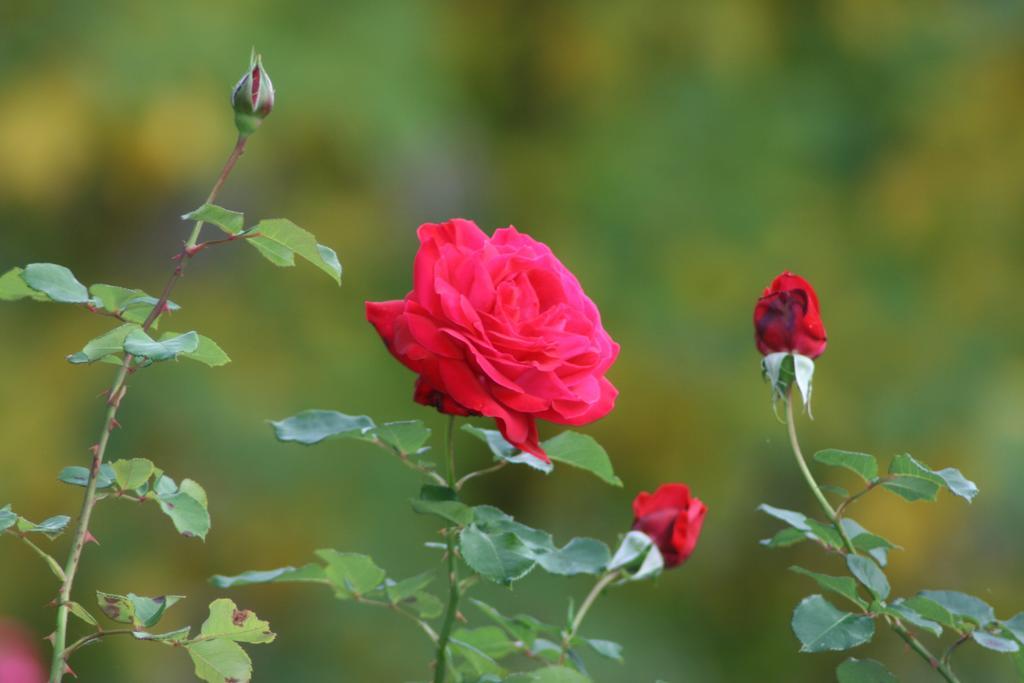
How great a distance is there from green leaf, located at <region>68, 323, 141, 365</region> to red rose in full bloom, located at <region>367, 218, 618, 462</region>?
0.41ft

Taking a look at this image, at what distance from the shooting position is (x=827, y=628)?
2.18 ft

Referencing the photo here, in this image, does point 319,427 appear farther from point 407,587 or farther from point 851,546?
point 851,546

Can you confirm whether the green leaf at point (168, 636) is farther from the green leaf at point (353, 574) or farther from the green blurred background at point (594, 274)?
the green blurred background at point (594, 274)

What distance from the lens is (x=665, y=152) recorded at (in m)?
2.48

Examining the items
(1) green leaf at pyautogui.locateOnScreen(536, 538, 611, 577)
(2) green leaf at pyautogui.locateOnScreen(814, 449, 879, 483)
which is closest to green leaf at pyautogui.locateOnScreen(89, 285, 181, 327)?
(1) green leaf at pyautogui.locateOnScreen(536, 538, 611, 577)

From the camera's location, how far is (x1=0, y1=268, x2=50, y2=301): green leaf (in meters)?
0.61

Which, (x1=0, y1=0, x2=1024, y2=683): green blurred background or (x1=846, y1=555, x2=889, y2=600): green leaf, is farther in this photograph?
(x1=0, y1=0, x2=1024, y2=683): green blurred background

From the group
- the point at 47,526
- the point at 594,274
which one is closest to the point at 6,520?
the point at 47,526

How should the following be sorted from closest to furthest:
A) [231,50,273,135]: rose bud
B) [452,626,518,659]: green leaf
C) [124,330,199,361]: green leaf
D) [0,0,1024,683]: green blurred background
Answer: [124,330,199,361]: green leaf < [231,50,273,135]: rose bud < [452,626,518,659]: green leaf < [0,0,1024,683]: green blurred background

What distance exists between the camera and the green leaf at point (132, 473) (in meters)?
0.63

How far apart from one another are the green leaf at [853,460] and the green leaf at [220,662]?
283 mm

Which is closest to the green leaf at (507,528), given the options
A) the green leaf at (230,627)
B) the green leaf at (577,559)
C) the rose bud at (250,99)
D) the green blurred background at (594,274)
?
the green leaf at (577,559)

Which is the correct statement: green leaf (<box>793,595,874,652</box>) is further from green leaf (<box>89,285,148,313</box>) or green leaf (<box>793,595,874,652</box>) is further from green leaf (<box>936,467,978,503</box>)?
green leaf (<box>89,285,148,313</box>)

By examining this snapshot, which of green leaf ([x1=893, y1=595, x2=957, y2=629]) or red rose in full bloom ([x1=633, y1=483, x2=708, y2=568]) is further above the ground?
green leaf ([x1=893, y1=595, x2=957, y2=629])
